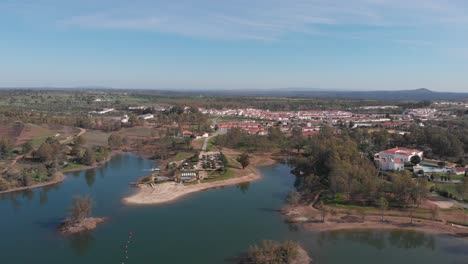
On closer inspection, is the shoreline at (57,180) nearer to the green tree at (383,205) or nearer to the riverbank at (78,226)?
the riverbank at (78,226)

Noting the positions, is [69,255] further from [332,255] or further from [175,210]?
[332,255]

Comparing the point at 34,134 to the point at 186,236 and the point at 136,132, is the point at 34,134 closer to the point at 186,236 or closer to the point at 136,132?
the point at 136,132

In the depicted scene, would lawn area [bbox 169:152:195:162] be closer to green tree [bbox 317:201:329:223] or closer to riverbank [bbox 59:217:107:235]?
riverbank [bbox 59:217:107:235]

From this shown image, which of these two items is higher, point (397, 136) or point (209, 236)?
point (397, 136)

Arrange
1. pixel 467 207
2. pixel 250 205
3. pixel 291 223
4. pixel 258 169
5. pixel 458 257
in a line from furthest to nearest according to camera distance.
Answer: pixel 258 169 → pixel 250 205 → pixel 467 207 → pixel 291 223 → pixel 458 257

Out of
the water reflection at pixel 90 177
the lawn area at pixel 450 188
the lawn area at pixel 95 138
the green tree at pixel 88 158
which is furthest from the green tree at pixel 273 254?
the lawn area at pixel 95 138

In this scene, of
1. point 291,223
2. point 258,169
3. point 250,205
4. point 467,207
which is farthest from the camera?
point 258,169

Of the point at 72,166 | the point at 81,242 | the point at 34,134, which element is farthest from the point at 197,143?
the point at 81,242

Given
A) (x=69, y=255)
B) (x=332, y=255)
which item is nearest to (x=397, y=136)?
(x=332, y=255)
